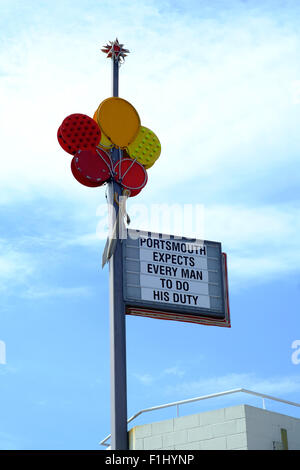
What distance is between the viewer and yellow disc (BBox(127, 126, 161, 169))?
2184cm

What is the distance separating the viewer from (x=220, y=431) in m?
18.1

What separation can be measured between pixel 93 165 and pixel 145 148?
1948 mm

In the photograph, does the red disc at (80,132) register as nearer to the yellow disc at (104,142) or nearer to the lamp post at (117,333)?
the yellow disc at (104,142)

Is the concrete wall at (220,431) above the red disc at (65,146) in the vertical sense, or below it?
below

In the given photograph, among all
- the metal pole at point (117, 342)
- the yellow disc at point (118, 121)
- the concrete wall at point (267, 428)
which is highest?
the yellow disc at point (118, 121)

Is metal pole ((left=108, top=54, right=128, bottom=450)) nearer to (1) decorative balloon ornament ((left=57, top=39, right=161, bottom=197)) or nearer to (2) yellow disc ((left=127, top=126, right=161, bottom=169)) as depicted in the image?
(1) decorative balloon ornament ((left=57, top=39, right=161, bottom=197))

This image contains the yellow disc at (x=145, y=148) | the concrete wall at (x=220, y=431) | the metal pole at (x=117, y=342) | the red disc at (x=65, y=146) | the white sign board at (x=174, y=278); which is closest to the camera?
the concrete wall at (x=220, y=431)

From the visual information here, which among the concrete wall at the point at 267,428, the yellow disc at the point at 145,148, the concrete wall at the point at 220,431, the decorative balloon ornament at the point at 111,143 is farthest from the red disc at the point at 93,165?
the concrete wall at the point at 267,428

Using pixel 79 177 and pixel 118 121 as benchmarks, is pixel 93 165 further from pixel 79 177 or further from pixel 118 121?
pixel 118 121

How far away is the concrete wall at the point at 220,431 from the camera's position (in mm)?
17812

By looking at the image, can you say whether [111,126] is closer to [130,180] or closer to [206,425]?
[130,180]

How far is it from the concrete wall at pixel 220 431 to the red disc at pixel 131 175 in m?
6.17
